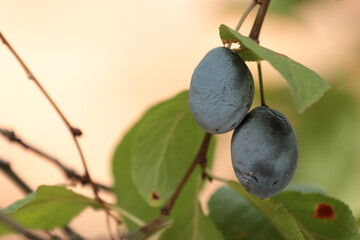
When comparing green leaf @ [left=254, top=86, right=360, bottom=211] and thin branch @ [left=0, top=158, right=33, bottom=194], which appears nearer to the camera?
thin branch @ [left=0, top=158, right=33, bottom=194]

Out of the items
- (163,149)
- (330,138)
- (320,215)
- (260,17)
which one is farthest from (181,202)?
(330,138)

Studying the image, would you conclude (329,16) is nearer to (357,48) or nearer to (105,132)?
(357,48)

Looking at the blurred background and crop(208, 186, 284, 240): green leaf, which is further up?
crop(208, 186, 284, 240): green leaf

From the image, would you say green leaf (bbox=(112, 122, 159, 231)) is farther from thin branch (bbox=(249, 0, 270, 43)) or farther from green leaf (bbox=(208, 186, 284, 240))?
→ thin branch (bbox=(249, 0, 270, 43))

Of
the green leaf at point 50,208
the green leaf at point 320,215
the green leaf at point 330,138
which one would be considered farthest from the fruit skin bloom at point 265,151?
the green leaf at point 330,138

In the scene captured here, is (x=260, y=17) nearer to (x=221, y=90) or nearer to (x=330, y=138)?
(x=221, y=90)

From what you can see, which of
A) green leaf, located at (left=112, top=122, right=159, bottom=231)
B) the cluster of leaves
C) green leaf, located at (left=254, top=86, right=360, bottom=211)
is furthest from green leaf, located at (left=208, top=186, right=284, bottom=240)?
green leaf, located at (left=254, top=86, right=360, bottom=211)

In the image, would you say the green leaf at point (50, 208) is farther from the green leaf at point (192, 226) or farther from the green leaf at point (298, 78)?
the green leaf at point (298, 78)
